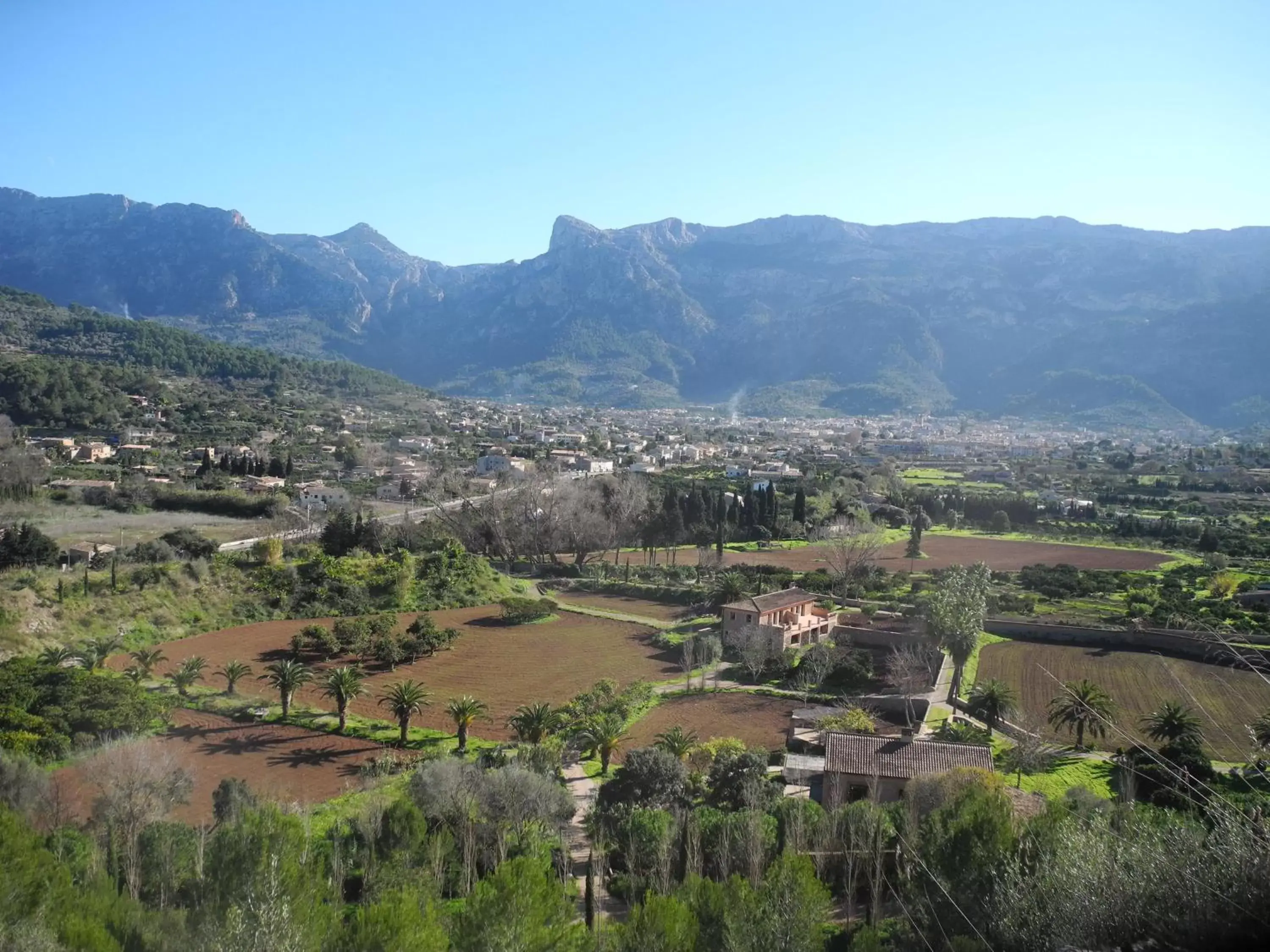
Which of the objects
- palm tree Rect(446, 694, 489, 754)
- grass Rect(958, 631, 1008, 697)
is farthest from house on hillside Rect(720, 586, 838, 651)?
palm tree Rect(446, 694, 489, 754)

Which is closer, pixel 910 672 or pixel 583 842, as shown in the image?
pixel 583 842

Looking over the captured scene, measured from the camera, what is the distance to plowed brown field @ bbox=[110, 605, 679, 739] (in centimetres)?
2173

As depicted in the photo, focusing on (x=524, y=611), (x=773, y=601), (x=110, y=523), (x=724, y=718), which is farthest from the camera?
(x=110, y=523)

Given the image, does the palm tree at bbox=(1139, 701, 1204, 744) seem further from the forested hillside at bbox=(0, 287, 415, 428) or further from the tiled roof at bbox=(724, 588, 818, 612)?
the forested hillside at bbox=(0, 287, 415, 428)

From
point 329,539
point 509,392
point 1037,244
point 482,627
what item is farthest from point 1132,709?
point 1037,244

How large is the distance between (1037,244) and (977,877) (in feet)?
705

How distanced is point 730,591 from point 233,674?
1601cm

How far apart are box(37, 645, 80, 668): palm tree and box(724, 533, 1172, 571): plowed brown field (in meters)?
27.5

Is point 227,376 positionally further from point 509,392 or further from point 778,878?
point 778,878

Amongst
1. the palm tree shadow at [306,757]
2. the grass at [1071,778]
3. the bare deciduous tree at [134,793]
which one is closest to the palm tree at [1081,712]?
the grass at [1071,778]

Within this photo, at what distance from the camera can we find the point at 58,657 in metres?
19.8

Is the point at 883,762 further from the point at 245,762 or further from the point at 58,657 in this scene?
the point at 58,657

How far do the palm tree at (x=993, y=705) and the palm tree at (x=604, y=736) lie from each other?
28.6 feet

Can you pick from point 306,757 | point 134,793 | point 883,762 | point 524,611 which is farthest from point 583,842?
point 524,611
